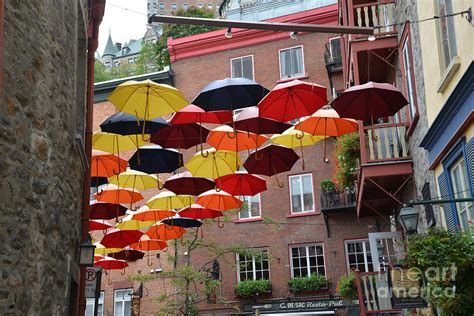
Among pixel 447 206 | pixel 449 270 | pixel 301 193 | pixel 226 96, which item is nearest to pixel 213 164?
pixel 226 96

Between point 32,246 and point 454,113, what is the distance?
6.48 m

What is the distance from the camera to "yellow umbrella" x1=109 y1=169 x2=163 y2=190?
15.1 meters

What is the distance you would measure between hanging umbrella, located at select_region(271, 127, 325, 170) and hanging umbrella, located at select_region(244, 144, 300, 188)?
0.15 meters

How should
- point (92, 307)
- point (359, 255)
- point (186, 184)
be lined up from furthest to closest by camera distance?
1. point (92, 307)
2. point (359, 255)
3. point (186, 184)

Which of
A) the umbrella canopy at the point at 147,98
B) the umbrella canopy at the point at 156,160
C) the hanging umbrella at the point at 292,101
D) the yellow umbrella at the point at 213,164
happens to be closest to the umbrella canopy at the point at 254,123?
the hanging umbrella at the point at 292,101

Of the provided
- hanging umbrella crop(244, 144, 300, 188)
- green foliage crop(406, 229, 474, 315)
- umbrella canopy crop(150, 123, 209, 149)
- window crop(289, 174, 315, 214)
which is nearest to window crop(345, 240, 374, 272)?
window crop(289, 174, 315, 214)

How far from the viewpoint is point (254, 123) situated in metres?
12.0

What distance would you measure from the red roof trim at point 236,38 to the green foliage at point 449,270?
2058 centimetres

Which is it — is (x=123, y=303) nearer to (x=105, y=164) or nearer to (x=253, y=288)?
(x=253, y=288)

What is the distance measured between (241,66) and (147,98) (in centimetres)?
1760

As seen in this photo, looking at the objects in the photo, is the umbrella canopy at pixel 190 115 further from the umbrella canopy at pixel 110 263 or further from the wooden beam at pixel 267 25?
the umbrella canopy at pixel 110 263

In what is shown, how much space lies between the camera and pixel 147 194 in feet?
90.5

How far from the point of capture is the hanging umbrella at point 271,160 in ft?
45.5

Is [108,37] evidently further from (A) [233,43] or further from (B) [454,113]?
(B) [454,113]
